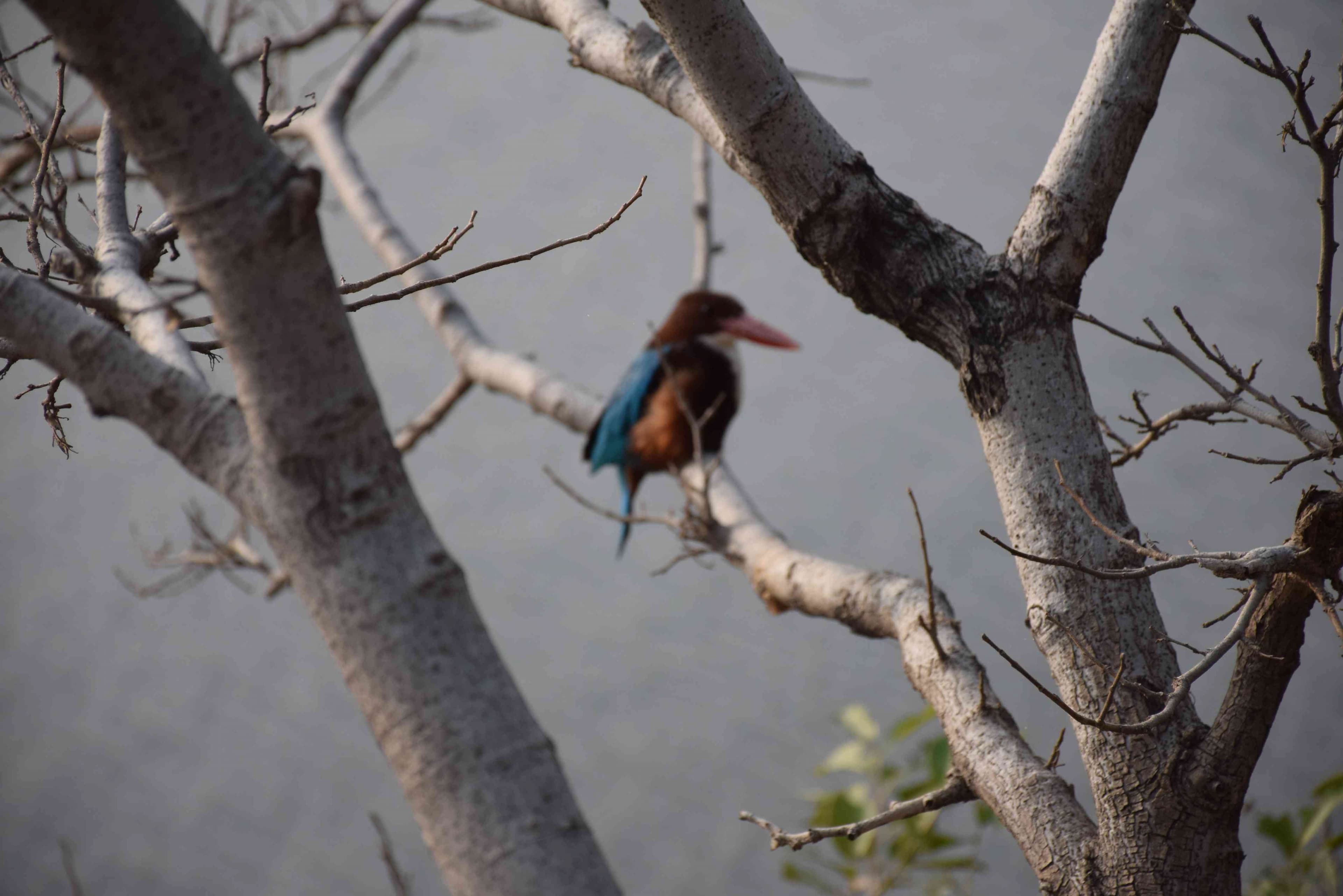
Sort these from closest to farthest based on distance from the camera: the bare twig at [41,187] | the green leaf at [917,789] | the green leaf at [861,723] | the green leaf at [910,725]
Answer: the bare twig at [41,187] < the green leaf at [910,725] < the green leaf at [917,789] < the green leaf at [861,723]

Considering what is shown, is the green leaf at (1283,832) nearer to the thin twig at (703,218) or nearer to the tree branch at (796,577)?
the tree branch at (796,577)

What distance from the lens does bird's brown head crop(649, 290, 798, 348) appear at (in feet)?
5.36

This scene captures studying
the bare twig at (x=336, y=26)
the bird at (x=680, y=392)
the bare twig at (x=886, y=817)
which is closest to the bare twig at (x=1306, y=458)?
the bare twig at (x=886, y=817)

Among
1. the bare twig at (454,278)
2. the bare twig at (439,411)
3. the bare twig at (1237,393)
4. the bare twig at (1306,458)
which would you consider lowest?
the bare twig at (1306,458)

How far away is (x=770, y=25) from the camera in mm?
2533

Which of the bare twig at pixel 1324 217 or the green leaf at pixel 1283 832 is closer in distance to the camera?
the bare twig at pixel 1324 217

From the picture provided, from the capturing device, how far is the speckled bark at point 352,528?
0.32 m

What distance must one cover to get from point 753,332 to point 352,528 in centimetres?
133

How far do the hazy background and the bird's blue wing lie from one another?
991 mm

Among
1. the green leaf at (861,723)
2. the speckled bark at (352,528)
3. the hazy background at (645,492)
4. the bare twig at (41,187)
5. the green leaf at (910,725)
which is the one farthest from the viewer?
the hazy background at (645,492)

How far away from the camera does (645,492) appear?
2.73m

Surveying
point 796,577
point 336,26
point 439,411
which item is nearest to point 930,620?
point 796,577

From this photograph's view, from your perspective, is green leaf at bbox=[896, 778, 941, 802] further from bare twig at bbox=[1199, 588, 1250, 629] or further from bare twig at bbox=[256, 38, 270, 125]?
bare twig at bbox=[256, 38, 270, 125]

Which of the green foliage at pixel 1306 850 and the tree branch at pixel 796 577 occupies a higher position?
the tree branch at pixel 796 577
